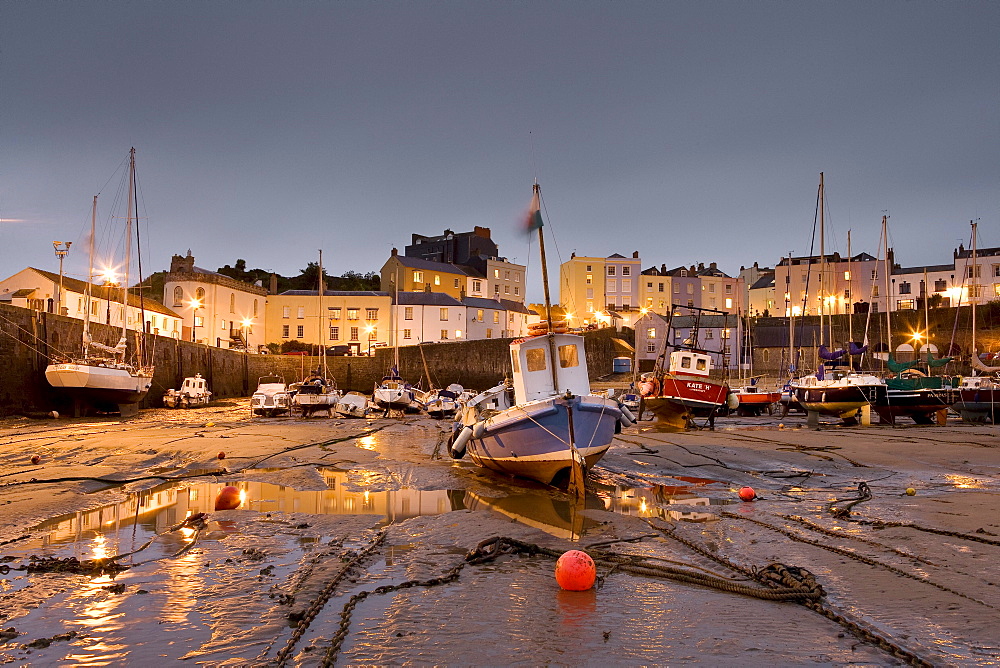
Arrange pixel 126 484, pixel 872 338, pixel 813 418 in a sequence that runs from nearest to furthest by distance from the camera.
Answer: pixel 126 484, pixel 813 418, pixel 872 338

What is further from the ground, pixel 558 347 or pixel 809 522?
pixel 558 347

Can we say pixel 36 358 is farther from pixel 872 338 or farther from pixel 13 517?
pixel 872 338

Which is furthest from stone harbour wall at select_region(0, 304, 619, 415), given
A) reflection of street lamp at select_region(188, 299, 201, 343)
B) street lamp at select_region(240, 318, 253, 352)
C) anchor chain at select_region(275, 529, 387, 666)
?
anchor chain at select_region(275, 529, 387, 666)

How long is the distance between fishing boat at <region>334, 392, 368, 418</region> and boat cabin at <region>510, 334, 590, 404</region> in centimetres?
2201

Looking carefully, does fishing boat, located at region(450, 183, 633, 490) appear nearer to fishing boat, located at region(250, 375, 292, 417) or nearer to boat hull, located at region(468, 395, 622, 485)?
boat hull, located at region(468, 395, 622, 485)

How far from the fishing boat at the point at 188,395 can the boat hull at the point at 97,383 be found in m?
5.67

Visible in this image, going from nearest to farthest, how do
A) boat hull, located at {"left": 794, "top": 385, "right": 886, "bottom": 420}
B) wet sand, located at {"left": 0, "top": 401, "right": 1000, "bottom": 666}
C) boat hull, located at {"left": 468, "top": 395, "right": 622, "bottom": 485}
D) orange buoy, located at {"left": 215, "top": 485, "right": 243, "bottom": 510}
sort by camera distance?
wet sand, located at {"left": 0, "top": 401, "right": 1000, "bottom": 666}
orange buoy, located at {"left": 215, "top": 485, "right": 243, "bottom": 510}
boat hull, located at {"left": 468, "top": 395, "right": 622, "bottom": 485}
boat hull, located at {"left": 794, "top": 385, "right": 886, "bottom": 420}

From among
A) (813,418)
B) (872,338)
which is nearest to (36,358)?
(813,418)

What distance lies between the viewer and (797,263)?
73875mm

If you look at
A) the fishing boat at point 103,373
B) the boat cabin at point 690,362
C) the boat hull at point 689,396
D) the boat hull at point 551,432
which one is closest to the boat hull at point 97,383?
the fishing boat at point 103,373

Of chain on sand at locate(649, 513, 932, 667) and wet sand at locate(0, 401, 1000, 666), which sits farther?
wet sand at locate(0, 401, 1000, 666)

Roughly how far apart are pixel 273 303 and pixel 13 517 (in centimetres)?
6091

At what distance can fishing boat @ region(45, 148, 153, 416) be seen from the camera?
27203 mm

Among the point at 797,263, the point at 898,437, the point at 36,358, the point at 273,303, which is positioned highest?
the point at 797,263
